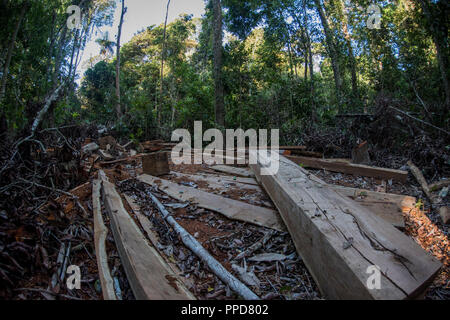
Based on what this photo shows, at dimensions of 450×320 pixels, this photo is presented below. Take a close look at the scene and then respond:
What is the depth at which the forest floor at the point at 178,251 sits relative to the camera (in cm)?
158

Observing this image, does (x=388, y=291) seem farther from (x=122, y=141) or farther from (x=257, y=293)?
(x=122, y=141)

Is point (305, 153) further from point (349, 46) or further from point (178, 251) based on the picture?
point (349, 46)

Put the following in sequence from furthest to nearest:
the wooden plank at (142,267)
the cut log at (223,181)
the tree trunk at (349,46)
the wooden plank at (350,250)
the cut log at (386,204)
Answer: the tree trunk at (349,46) < the cut log at (223,181) < the cut log at (386,204) < the wooden plank at (142,267) < the wooden plank at (350,250)

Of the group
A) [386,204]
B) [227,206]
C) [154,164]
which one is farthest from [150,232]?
[386,204]

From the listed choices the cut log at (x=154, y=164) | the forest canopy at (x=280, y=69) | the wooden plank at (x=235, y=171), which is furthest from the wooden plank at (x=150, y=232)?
the forest canopy at (x=280, y=69)

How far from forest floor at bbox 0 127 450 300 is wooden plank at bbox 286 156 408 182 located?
811 mm

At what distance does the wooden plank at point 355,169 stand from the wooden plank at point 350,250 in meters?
2.12

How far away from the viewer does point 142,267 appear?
1.56 metres

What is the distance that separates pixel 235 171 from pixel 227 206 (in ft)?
5.38

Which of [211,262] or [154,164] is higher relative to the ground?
[154,164]

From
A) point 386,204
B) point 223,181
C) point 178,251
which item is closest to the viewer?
point 178,251

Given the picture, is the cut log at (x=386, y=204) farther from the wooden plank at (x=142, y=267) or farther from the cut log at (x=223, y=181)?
the wooden plank at (x=142, y=267)

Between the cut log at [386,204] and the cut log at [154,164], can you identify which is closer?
the cut log at [386,204]
